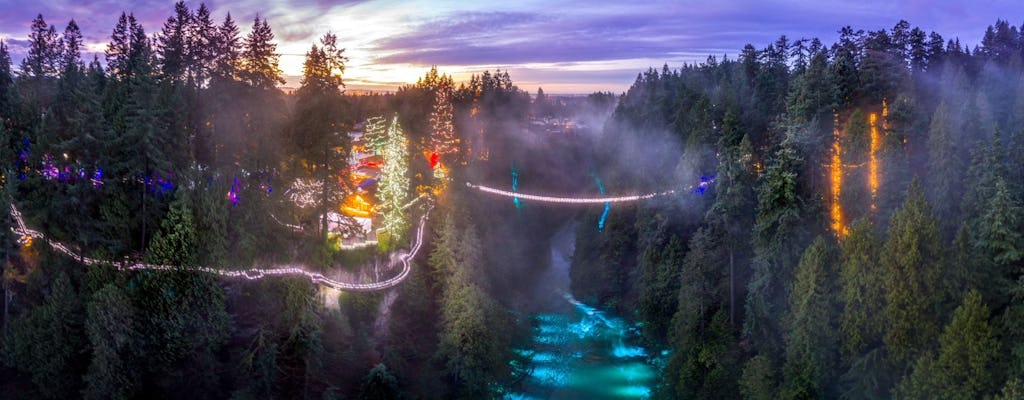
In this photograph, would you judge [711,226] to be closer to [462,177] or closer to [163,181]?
[462,177]

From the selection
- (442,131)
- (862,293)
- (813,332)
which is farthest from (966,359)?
(442,131)

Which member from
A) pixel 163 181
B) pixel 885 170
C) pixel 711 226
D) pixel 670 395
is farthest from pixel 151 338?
pixel 885 170

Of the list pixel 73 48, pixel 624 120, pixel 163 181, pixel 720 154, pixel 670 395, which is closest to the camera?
pixel 163 181

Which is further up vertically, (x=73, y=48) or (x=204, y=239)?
(x=73, y=48)

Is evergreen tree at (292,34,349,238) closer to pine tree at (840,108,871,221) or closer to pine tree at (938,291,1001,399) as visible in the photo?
pine tree at (840,108,871,221)

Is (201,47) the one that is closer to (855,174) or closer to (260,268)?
(260,268)

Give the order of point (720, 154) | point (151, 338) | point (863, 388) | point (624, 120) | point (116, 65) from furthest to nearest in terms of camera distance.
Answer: point (624, 120) < point (116, 65) < point (720, 154) < point (151, 338) < point (863, 388)
